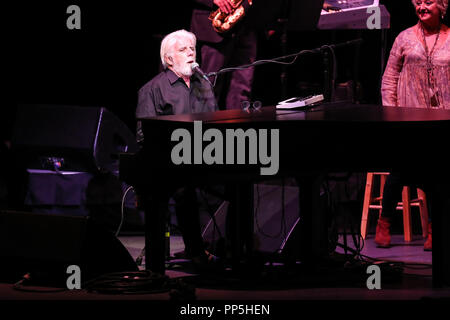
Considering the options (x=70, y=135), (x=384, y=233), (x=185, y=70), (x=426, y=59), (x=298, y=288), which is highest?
(x=426, y=59)

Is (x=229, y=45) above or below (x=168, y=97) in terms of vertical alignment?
above

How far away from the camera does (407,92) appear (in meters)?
6.27

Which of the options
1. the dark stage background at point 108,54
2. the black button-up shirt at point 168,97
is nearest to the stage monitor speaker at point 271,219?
the black button-up shirt at point 168,97

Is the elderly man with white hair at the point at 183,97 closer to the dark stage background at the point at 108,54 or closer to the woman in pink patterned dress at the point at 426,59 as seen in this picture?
the woman in pink patterned dress at the point at 426,59

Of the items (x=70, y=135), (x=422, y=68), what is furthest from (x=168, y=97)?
(x=422, y=68)

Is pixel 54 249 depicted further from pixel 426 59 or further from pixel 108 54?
pixel 108 54

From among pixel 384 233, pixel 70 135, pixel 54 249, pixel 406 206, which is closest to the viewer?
pixel 54 249

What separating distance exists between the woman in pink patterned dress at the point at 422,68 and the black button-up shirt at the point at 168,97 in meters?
1.55

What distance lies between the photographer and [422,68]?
618cm

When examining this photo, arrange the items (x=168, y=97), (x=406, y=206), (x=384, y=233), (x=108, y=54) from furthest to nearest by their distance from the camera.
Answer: (x=108, y=54)
(x=406, y=206)
(x=384, y=233)
(x=168, y=97)

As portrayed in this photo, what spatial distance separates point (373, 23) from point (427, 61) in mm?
726

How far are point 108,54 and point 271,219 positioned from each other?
2767 millimetres

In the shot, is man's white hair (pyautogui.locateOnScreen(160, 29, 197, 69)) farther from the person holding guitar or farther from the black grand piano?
the black grand piano

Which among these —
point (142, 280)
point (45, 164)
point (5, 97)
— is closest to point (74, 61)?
point (5, 97)
